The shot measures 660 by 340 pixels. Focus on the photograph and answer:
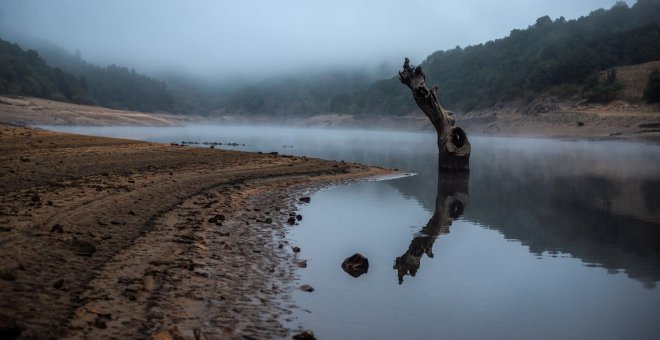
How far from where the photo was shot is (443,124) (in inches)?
1103

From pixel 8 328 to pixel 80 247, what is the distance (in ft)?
11.0

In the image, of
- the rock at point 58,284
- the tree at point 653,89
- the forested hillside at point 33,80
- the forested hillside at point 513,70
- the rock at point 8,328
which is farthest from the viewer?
the forested hillside at point 33,80

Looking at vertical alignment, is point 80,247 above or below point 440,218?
above

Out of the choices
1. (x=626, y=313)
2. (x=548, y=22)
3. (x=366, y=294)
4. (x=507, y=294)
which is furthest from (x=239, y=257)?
(x=548, y=22)

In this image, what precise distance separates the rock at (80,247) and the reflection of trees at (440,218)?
15.5 ft

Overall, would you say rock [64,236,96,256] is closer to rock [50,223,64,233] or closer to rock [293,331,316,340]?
rock [50,223,64,233]

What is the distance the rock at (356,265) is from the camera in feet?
31.3

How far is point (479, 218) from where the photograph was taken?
16031mm

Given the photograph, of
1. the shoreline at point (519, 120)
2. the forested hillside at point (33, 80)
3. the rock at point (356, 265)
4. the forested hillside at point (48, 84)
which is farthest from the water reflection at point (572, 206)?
the forested hillside at point (48, 84)

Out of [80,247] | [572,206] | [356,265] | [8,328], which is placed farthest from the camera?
[572,206]

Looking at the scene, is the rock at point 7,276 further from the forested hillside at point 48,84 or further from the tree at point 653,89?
the forested hillside at point 48,84

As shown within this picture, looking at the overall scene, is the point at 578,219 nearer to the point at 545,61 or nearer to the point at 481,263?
the point at 481,263

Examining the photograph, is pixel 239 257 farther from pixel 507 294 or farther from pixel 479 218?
pixel 479 218

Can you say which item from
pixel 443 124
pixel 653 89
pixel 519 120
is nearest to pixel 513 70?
pixel 519 120
